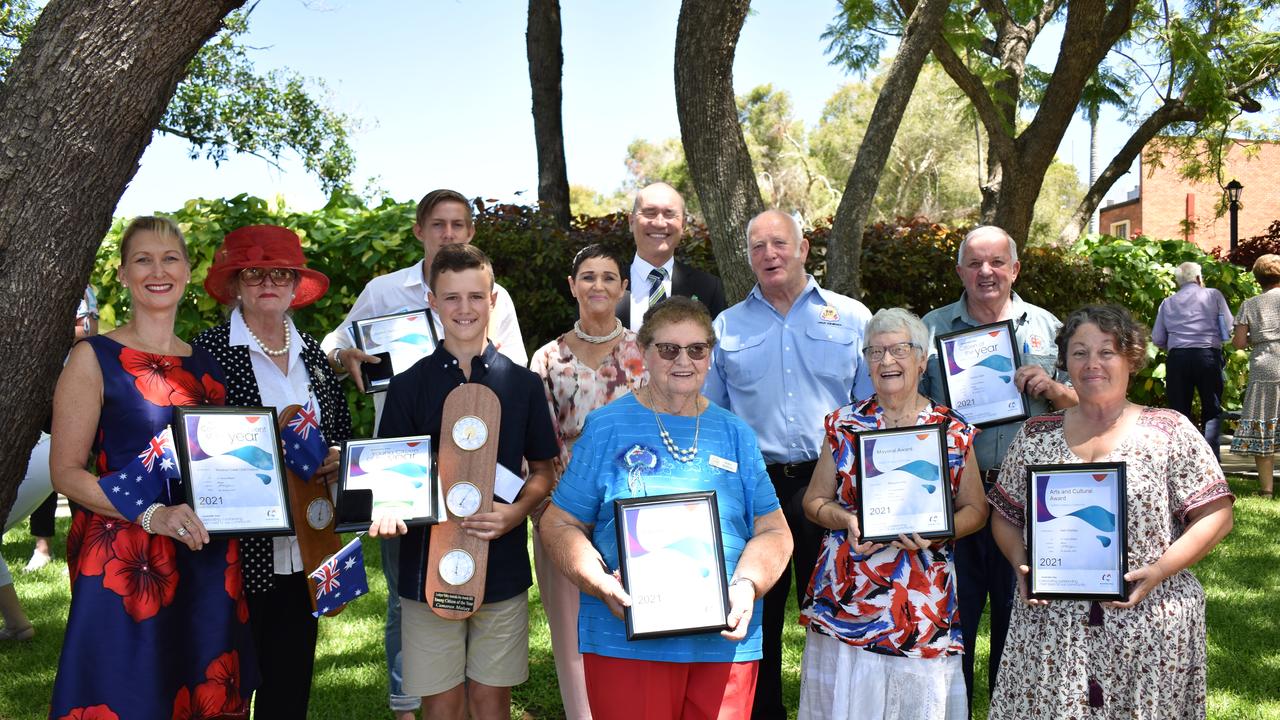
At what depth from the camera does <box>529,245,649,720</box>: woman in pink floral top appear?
13.9 ft

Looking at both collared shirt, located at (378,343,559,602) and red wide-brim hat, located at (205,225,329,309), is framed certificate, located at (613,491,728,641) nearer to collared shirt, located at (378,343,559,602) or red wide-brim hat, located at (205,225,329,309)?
collared shirt, located at (378,343,559,602)

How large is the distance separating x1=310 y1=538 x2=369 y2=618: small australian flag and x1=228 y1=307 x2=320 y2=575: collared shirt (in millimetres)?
357

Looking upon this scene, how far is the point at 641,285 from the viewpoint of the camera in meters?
4.96

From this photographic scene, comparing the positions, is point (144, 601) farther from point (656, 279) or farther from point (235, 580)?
point (656, 279)

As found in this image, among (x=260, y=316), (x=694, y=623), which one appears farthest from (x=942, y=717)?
(x=260, y=316)

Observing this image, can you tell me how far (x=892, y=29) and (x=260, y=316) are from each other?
11.3 m

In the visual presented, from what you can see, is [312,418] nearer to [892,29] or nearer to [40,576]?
[40,576]

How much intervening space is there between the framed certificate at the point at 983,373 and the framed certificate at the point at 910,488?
679mm

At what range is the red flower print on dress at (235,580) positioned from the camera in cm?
341

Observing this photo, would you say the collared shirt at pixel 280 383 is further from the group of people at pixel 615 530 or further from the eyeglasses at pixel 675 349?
the eyeglasses at pixel 675 349

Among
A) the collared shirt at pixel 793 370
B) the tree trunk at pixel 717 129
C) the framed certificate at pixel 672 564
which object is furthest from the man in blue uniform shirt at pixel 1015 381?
the tree trunk at pixel 717 129

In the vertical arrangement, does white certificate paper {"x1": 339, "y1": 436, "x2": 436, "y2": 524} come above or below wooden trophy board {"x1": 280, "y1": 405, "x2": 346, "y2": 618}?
above

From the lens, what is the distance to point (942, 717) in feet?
11.7

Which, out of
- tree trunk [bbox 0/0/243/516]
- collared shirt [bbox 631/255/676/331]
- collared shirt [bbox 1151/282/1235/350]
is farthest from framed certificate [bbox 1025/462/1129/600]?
collared shirt [bbox 1151/282/1235/350]
